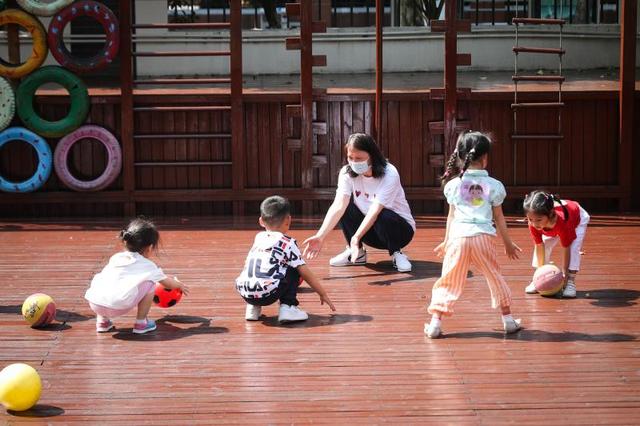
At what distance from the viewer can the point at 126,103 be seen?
9.16 m

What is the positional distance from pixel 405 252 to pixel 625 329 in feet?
7.84

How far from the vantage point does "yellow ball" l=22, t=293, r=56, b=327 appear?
5223 mm

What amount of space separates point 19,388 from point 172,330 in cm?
132

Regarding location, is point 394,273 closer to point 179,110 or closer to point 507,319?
point 507,319

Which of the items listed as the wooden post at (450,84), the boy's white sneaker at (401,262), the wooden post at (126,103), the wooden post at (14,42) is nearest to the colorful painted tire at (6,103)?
the wooden post at (14,42)

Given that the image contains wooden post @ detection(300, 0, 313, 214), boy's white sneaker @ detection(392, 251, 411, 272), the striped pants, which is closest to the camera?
the striped pants

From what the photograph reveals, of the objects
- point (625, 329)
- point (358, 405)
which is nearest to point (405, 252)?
point (625, 329)

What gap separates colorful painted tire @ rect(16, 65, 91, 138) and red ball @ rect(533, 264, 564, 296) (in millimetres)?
4668

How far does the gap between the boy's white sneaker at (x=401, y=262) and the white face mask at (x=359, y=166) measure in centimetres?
60

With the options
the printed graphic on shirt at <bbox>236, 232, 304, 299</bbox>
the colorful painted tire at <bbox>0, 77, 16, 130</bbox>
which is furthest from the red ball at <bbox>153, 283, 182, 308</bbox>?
the colorful painted tire at <bbox>0, 77, 16, 130</bbox>

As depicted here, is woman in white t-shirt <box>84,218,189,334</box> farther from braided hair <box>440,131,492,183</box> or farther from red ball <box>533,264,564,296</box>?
red ball <box>533,264,564,296</box>

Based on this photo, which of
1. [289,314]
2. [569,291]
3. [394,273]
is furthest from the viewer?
[394,273]

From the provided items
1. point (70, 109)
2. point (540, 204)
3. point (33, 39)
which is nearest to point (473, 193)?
point (540, 204)

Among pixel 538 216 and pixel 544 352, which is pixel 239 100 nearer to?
pixel 538 216
